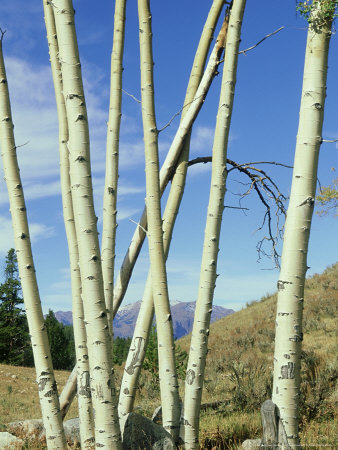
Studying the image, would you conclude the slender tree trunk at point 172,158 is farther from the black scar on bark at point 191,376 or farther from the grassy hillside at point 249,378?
the grassy hillside at point 249,378

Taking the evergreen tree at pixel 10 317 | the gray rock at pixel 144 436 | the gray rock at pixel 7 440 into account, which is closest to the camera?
the gray rock at pixel 144 436

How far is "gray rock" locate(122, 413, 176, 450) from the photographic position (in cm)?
474

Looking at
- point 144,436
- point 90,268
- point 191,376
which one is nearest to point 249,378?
point 191,376

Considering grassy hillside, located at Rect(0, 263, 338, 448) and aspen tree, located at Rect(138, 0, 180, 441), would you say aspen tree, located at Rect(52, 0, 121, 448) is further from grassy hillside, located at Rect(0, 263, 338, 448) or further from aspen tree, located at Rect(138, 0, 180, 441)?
grassy hillside, located at Rect(0, 263, 338, 448)

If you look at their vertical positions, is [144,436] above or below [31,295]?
below

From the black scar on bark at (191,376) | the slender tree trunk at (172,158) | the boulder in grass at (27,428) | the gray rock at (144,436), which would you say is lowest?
→ the boulder in grass at (27,428)

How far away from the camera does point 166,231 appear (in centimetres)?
599

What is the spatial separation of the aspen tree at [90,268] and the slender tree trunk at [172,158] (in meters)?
2.36

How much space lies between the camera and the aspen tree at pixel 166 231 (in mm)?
5793

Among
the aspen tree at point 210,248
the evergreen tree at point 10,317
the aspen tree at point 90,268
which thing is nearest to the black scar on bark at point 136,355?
the aspen tree at point 210,248

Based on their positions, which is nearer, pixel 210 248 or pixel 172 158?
pixel 210 248

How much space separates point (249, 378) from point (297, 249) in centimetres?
500

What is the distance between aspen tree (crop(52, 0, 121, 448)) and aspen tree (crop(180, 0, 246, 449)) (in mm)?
1157

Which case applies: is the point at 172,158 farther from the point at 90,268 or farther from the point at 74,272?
the point at 90,268
